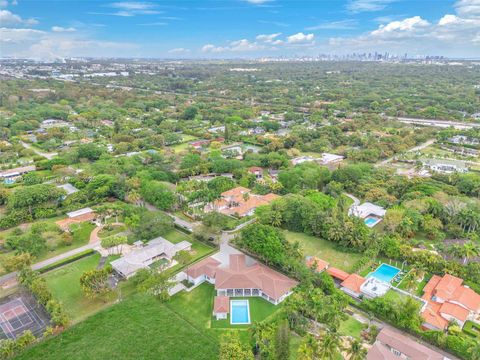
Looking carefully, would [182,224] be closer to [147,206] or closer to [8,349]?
[147,206]

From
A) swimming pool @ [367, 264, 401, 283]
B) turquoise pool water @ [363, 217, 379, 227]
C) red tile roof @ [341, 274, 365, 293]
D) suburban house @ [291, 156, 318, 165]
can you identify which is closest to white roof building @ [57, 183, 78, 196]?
suburban house @ [291, 156, 318, 165]

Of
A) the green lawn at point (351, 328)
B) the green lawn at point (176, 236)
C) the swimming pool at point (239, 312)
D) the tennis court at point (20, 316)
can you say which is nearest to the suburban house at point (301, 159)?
the green lawn at point (176, 236)

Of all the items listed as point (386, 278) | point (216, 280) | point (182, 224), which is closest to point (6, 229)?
point (182, 224)

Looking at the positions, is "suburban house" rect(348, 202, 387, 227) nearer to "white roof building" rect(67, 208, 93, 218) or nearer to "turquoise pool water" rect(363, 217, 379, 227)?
Result: "turquoise pool water" rect(363, 217, 379, 227)

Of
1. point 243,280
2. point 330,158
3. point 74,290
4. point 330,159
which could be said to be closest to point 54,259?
point 74,290

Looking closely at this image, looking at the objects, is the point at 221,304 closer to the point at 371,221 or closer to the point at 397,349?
the point at 397,349

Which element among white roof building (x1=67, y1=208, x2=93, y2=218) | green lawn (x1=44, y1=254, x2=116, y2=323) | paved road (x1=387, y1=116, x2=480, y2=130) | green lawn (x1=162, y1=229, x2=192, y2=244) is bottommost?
green lawn (x1=44, y1=254, x2=116, y2=323)
